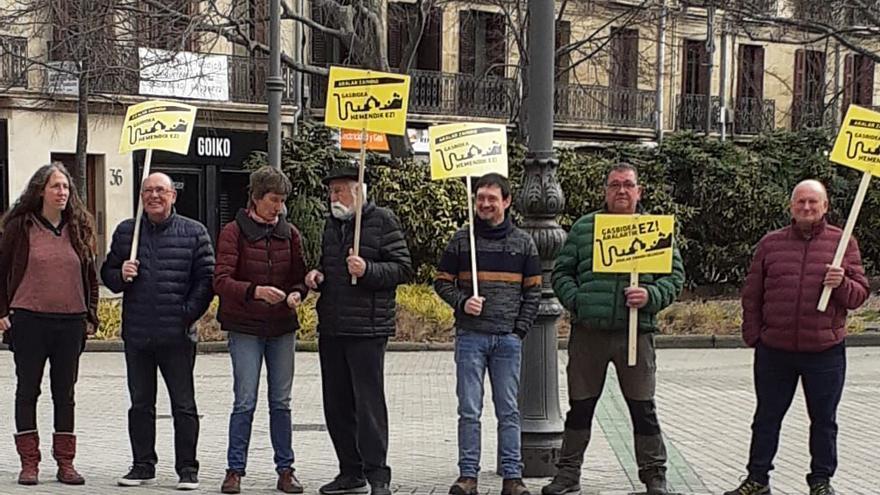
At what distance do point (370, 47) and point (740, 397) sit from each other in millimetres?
12118

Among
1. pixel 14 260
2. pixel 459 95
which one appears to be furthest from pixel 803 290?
pixel 459 95

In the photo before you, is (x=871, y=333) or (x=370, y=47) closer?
(x=871, y=333)

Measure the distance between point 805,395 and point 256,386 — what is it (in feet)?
11.0

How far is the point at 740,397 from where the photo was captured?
39.6 ft

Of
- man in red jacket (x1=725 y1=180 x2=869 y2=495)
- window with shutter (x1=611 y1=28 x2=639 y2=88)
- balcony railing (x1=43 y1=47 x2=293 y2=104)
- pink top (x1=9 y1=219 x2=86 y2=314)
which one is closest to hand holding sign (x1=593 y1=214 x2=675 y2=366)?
man in red jacket (x1=725 y1=180 x2=869 y2=495)

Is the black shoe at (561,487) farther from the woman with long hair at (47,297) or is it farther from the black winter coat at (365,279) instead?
the woman with long hair at (47,297)

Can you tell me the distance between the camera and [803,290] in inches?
271

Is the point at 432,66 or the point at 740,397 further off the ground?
the point at 432,66

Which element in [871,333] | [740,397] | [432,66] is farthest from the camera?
[432,66]

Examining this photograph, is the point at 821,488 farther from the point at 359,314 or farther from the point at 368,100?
the point at 368,100

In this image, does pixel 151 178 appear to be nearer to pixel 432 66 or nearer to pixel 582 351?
pixel 582 351

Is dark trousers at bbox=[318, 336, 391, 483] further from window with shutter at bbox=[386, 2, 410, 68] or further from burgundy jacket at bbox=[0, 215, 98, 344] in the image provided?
window with shutter at bbox=[386, 2, 410, 68]

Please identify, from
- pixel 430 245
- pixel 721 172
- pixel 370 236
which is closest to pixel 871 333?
pixel 721 172

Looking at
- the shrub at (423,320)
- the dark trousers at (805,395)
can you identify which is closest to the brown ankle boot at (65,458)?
the dark trousers at (805,395)
